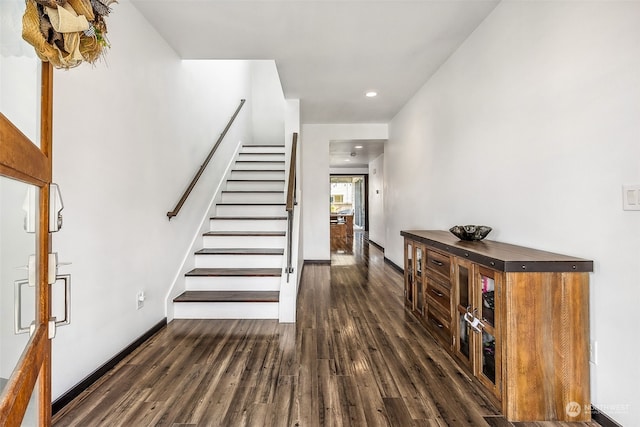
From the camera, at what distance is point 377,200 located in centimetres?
797

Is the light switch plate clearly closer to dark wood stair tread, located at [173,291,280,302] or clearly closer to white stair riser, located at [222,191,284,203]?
dark wood stair tread, located at [173,291,280,302]

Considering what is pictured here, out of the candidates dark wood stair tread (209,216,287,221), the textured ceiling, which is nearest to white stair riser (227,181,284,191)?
dark wood stair tread (209,216,287,221)

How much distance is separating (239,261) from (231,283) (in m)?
0.30

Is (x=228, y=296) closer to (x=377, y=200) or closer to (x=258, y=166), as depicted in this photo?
(x=258, y=166)

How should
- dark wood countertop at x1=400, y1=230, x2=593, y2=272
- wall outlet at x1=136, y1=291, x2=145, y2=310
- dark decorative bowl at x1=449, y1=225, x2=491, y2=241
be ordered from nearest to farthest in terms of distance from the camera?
dark wood countertop at x1=400, y1=230, x2=593, y2=272
dark decorative bowl at x1=449, y1=225, x2=491, y2=241
wall outlet at x1=136, y1=291, x2=145, y2=310

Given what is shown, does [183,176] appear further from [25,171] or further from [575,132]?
[575,132]

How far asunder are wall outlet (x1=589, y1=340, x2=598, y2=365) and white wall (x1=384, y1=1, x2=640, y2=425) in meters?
0.02

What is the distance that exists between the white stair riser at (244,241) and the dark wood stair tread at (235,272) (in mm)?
388

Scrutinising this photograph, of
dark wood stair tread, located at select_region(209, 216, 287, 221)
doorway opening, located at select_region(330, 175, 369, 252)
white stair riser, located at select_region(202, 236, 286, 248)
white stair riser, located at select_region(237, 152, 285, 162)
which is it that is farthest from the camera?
doorway opening, located at select_region(330, 175, 369, 252)

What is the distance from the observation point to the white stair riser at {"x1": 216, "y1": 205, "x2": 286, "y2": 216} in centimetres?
410

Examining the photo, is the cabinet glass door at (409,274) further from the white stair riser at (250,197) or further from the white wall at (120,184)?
the white wall at (120,184)

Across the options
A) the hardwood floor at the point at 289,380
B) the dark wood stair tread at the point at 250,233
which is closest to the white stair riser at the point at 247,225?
the dark wood stair tread at the point at 250,233

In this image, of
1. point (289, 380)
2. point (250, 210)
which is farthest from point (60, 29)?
point (250, 210)

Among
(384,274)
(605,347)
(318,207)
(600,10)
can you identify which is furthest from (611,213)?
(318,207)
